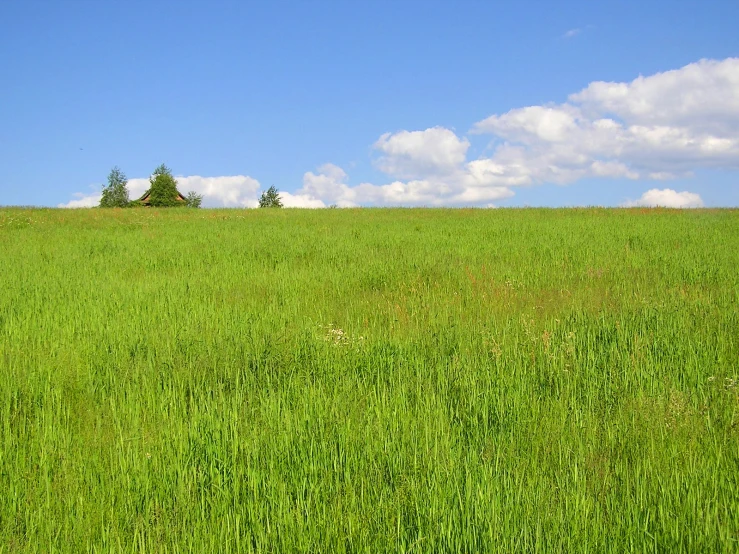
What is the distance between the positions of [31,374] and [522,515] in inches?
173

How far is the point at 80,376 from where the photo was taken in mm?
4902

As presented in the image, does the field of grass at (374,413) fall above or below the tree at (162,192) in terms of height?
below

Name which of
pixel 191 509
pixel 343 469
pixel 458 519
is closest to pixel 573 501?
pixel 458 519

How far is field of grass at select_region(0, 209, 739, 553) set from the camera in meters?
2.45

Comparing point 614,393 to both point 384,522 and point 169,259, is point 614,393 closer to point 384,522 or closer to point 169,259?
point 384,522

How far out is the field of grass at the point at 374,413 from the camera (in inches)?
96.6

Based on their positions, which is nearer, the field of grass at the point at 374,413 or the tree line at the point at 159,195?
the field of grass at the point at 374,413

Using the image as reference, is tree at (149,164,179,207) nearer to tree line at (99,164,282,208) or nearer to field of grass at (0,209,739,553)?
tree line at (99,164,282,208)

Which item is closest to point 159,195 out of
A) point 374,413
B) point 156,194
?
point 156,194

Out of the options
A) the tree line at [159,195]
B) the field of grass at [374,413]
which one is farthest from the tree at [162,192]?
the field of grass at [374,413]

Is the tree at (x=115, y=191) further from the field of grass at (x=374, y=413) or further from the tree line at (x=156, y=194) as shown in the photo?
the field of grass at (x=374, y=413)

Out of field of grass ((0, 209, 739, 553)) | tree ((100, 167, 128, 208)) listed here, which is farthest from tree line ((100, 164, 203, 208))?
field of grass ((0, 209, 739, 553))

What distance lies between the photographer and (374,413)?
3.69m

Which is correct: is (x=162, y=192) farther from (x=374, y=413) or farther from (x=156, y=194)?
(x=374, y=413)
